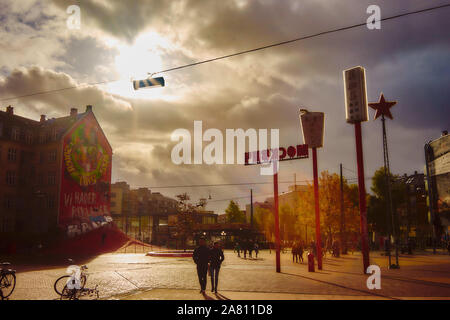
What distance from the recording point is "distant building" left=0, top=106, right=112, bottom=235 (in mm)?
46562

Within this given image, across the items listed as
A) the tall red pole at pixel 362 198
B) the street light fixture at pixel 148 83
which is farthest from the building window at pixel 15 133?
the tall red pole at pixel 362 198

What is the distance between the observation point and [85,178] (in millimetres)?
50531

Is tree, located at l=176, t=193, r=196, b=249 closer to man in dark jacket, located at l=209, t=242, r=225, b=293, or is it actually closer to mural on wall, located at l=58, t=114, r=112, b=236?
mural on wall, located at l=58, t=114, r=112, b=236

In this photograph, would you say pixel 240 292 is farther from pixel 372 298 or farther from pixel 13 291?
pixel 13 291

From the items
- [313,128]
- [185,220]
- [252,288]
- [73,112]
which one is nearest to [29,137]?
[73,112]

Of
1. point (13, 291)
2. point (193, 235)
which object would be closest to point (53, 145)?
point (193, 235)

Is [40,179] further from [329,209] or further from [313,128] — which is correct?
[313,128]

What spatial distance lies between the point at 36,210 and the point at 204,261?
40.9 m

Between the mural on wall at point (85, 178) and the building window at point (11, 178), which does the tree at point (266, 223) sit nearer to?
the mural on wall at point (85, 178)

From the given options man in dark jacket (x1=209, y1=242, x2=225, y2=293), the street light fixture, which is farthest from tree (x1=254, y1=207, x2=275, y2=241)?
the street light fixture

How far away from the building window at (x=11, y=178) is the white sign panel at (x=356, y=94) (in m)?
42.2

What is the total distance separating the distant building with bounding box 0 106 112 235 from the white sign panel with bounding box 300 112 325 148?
33402 mm

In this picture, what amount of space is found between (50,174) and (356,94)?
1568 inches
